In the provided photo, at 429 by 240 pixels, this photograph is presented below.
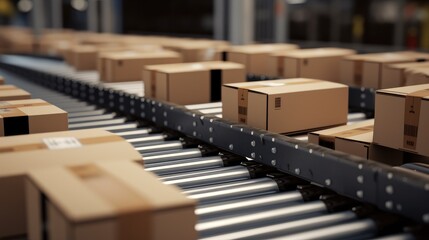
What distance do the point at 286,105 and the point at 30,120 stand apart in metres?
1.48

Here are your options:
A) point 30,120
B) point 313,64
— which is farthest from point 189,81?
point 30,120

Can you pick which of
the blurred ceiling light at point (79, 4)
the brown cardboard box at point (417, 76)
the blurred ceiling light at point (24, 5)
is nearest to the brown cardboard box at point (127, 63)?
the brown cardboard box at point (417, 76)

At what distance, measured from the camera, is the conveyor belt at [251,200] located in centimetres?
236

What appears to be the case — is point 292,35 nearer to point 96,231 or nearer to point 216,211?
point 216,211

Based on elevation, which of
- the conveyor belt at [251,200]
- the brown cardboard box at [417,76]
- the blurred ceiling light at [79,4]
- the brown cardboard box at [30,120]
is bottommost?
the conveyor belt at [251,200]

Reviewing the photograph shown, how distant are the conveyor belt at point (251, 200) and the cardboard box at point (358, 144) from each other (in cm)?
34

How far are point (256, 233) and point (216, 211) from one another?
28 centimetres

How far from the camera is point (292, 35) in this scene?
45.9ft

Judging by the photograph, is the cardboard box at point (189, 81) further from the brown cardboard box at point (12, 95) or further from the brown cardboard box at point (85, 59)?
the brown cardboard box at point (85, 59)

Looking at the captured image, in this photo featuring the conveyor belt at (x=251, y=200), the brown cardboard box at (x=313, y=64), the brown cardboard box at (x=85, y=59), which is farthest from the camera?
the brown cardboard box at (x=85, y=59)

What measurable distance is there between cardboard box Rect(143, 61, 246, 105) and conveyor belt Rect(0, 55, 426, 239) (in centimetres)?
72

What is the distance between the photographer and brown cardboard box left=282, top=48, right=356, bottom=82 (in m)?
5.68

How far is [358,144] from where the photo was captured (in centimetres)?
311

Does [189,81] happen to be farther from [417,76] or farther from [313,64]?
[417,76]
